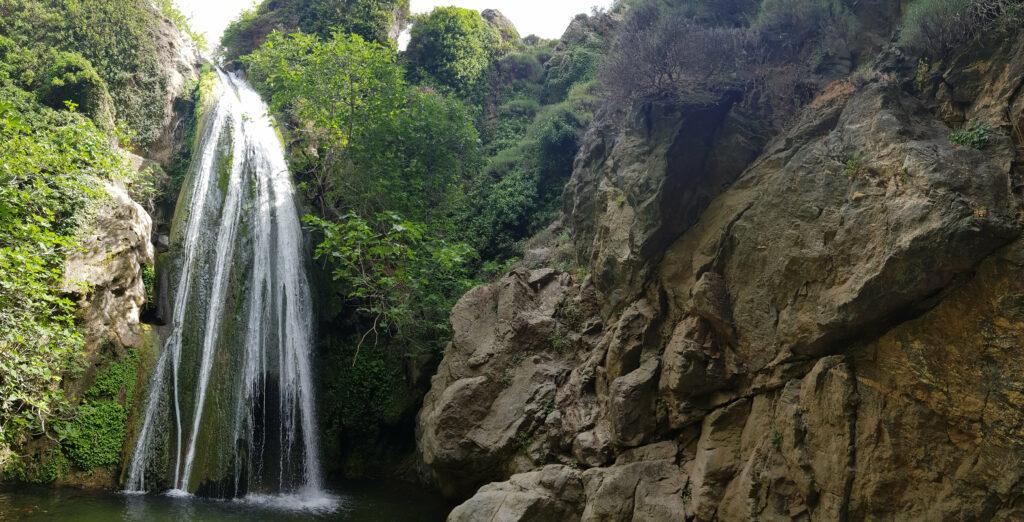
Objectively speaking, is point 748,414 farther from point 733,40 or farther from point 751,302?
point 733,40

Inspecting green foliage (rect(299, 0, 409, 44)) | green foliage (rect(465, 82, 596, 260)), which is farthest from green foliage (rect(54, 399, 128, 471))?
green foliage (rect(299, 0, 409, 44))

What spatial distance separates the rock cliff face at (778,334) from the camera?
6277 mm

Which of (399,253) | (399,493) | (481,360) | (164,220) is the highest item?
(164,220)

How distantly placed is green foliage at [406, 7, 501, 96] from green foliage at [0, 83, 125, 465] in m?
15.6

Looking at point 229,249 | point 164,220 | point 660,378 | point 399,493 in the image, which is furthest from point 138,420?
point 660,378

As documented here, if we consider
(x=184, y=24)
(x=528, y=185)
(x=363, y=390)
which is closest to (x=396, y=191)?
(x=528, y=185)

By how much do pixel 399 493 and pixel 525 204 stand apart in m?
9.74

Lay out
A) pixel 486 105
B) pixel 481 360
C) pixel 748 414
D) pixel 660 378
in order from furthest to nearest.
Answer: pixel 486 105
pixel 481 360
pixel 660 378
pixel 748 414

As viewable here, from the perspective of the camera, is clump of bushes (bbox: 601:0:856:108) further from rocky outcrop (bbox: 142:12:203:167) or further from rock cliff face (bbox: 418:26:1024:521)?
rocky outcrop (bbox: 142:12:203:167)

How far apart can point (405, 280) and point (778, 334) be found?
963 cm

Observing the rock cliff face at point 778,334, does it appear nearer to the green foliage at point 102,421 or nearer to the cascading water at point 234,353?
the cascading water at point 234,353

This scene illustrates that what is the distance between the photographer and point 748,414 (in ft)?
27.7

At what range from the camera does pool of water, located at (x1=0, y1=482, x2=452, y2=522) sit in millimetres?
10562

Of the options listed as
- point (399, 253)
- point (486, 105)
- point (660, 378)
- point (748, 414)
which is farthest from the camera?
point (486, 105)
